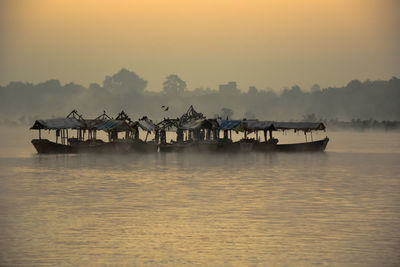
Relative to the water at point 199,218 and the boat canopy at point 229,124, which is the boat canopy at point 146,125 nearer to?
the boat canopy at point 229,124

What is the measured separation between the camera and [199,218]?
31.0 meters

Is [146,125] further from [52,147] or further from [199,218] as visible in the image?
[199,218]

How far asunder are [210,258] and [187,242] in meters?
2.70

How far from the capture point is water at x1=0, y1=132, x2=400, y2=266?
23031 millimetres

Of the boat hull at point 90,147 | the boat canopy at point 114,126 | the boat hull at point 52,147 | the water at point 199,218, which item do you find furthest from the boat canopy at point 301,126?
the boat hull at point 52,147

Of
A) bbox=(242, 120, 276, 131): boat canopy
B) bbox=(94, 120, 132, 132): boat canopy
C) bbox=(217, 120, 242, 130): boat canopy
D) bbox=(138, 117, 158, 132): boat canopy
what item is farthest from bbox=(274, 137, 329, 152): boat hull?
bbox=(94, 120, 132, 132): boat canopy

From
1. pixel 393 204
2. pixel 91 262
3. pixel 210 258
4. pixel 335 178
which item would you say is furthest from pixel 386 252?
pixel 335 178

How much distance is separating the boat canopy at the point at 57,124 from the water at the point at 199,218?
2212cm

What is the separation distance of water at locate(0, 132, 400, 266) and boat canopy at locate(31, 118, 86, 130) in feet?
72.6

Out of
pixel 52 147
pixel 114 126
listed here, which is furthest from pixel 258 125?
pixel 52 147

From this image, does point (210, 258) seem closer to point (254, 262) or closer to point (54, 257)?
point (254, 262)

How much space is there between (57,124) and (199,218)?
55.4 metres

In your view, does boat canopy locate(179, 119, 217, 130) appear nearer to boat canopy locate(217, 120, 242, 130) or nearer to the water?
boat canopy locate(217, 120, 242, 130)

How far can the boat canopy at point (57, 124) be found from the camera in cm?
8075
